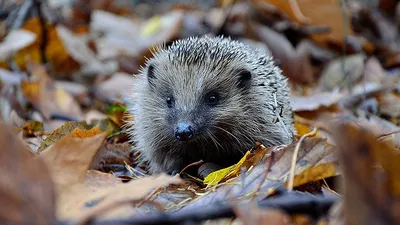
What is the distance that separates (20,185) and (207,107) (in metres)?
2.27

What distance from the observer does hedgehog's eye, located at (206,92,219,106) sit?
3.97 m

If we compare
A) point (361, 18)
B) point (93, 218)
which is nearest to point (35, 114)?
point (93, 218)

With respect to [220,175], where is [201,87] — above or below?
above

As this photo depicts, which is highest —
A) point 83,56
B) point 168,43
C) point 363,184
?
point 363,184

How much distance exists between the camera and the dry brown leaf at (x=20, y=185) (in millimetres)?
1739

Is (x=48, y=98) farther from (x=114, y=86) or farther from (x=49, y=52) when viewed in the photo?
(x=49, y=52)

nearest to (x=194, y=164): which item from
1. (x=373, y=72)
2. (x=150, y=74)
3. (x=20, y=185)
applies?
(x=150, y=74)

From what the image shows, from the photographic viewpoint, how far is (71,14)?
11.6 meters

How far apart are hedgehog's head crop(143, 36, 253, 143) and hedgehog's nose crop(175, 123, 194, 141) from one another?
0.10 m

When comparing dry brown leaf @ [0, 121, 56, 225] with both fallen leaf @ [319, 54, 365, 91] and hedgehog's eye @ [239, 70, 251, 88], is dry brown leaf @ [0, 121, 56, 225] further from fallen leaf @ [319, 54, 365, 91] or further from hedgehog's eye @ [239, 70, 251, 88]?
fallen leaf @ [319, 54, 365, 91]

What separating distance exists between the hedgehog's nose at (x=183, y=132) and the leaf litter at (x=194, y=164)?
0.26 meters

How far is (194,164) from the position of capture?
3.55m

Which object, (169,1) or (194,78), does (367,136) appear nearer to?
(194,78)

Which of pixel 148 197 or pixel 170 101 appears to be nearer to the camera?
pixel 148 197
